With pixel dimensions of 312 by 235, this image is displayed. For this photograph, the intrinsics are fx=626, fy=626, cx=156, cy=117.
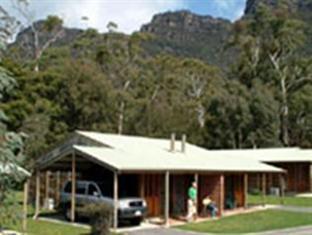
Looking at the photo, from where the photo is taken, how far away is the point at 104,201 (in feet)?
81.0

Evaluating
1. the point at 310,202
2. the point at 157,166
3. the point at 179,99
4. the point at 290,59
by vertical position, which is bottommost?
the point at 310,202

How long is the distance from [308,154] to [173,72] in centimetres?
2774

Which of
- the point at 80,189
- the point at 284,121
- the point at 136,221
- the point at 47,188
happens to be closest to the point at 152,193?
the point at 136,221

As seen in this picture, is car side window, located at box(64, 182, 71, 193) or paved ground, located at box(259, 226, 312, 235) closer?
paved ground, located at box(259, 226, 312, 235)

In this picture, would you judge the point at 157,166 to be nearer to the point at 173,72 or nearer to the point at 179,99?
the point at 179,99

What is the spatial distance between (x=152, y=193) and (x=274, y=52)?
152 feet

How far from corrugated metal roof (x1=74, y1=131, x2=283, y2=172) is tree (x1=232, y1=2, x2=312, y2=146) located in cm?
3494

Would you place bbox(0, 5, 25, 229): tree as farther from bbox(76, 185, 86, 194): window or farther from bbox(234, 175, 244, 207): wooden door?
bbox(234, 175, 244, 207): wooden door

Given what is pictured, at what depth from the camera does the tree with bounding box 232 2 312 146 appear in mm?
69938

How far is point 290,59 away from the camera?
71750 mm

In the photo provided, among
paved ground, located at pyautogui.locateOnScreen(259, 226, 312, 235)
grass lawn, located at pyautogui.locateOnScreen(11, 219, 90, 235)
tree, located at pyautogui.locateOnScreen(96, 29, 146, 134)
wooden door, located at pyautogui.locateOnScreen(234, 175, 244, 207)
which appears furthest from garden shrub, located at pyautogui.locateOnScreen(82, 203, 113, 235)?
tree, located at pyautogui.locateOnScreen(96, 29, 146, 134)

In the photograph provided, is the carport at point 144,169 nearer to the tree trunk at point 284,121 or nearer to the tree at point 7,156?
the tree at point 7,156

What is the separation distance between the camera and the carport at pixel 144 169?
25.6 metres

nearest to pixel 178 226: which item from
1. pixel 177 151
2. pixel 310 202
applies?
pixel 177 151
